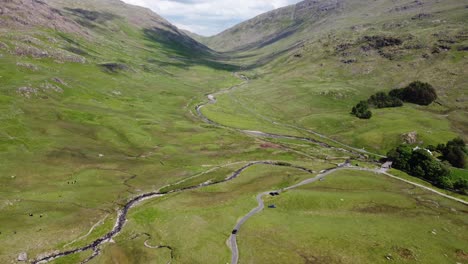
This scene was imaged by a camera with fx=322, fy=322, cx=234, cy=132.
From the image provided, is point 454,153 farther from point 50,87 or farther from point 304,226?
point 50,87

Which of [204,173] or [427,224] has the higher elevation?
[427,224]

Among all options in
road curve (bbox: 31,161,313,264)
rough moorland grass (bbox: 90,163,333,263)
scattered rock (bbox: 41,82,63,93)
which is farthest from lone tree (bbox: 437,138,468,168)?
scattered rock (bbox: 41,82,63,93)

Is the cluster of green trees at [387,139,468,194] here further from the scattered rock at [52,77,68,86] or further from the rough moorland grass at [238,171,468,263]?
the scattered rock at [52,77,68,86]

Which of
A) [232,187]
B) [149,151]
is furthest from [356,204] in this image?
[149,151]

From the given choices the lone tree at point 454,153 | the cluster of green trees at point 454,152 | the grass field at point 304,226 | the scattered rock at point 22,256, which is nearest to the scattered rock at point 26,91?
the grass field at point 304,226

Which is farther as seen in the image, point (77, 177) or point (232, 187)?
point (232, 187)

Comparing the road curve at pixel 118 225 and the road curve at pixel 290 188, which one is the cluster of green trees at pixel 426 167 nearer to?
the road curve at pixel 290 188

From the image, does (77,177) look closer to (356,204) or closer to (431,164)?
(356,204)
